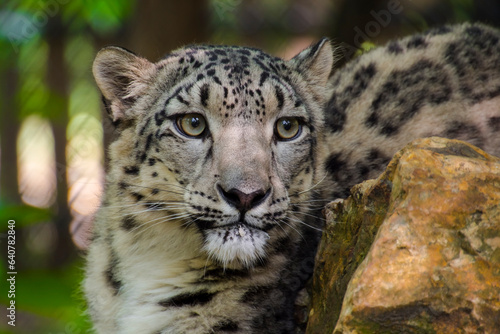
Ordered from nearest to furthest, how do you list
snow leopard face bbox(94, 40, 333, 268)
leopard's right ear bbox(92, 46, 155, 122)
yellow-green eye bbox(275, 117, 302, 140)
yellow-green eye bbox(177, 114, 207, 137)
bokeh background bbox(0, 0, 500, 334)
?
1. snow leopard face bbox(94, 40, 333, 268)
2. yellow-green eye bbox(177, 114, 207, 137)
3. yellow-green eye bbox(275, 117, 302, 140)
4. leopard's right ear bbox(92, 46, 155, 122)
5. bokeh background bbox(0, 0, 500, 334)

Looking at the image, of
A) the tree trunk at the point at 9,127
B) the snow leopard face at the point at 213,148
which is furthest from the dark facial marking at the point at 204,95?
the tree trunk at the point at 9,127

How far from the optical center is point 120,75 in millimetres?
3535

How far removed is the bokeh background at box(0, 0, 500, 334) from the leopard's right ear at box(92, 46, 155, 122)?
2.08m

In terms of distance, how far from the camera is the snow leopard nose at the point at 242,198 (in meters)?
2.70

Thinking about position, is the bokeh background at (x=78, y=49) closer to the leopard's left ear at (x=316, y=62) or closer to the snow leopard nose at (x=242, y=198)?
the leopard's left ear at (x=316, y=62)

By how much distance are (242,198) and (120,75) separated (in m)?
1.29

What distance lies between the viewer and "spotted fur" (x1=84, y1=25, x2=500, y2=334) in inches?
114

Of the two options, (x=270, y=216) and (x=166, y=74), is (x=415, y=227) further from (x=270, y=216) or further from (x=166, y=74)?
(x=166, y=74)

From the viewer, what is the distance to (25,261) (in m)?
6.64

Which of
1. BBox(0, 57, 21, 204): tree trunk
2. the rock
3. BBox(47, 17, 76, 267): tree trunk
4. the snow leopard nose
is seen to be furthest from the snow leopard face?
BBox(0, 57, 21, 204): tree trunk

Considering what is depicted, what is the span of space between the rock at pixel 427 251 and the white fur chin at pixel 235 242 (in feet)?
1.41

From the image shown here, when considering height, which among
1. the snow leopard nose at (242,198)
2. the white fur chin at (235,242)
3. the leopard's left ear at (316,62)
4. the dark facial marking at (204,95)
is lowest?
the white fur chin at (235,242)

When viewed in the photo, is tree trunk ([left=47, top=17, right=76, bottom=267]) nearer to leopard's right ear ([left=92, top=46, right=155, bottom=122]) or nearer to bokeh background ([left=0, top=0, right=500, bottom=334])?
bokeh background ([left=0, top=0, right=500, bottom=334])

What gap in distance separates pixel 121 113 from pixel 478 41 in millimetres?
2537
